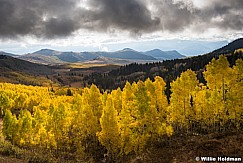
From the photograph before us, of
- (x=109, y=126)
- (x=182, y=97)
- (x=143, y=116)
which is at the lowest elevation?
(x=109, y=126)

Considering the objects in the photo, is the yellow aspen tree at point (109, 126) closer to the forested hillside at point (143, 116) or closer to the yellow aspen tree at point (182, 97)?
the forested hillside at point (143, 116)

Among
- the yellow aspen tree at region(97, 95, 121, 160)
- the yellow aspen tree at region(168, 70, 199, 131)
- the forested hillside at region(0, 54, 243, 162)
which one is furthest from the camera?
the yellow aspen tree at region(168, 70, 199, 131)

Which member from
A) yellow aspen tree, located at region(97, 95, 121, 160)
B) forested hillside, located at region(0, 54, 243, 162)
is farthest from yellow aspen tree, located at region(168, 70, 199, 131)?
yellow aspen tree, located at region(97, 95, 121, 160)

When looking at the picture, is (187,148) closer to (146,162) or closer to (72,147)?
(146,162)

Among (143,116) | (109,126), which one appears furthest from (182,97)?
(109,126)

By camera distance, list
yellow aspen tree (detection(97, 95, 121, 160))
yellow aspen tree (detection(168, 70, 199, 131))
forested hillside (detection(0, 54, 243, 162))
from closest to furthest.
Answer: forested hillside (detection(0, 54, 243, 162))
yellow aspen tree (detection(97, 95, 121, 160))
yellow aspen tree (detection(168, 70, 199, 131))

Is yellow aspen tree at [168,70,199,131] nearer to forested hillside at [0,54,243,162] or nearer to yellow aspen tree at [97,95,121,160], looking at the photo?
forested hillside at [0,54,243,162]

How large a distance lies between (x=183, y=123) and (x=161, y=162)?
2224 cm

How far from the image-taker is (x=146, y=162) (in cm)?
3619

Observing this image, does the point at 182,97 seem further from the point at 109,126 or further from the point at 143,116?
the point at 109,126

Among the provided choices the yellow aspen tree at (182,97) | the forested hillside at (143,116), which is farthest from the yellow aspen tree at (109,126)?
the yellow aspen tree at (182,97)

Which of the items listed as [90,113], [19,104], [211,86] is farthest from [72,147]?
[19,104]

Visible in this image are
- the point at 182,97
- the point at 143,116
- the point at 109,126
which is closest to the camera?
the point at 143,116

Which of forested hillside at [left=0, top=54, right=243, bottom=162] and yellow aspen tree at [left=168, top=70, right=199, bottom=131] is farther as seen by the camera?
yellow aspen tree at [left=168, top=70, right=199, bottom=131]
